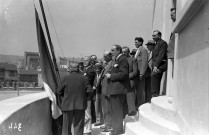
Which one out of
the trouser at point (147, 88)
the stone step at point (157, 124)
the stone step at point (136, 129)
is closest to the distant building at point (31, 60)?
the trouser at point (147, 88)

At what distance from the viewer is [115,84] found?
593cm

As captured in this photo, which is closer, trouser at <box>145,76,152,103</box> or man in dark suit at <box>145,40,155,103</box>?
man in dark suit at <box>145,40,155,103</box>

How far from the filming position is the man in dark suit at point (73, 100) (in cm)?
638

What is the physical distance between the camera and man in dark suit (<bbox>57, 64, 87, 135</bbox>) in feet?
20.9

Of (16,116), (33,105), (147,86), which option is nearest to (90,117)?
(147,86)

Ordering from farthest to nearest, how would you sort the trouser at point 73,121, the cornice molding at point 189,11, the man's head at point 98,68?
the man's head at point 98,68
the trouser at point 73,121
the cornice molding at point 189,11

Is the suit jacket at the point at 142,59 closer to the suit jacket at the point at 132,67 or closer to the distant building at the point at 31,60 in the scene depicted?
the suit jacket at the point at 132,67

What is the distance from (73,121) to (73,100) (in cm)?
52

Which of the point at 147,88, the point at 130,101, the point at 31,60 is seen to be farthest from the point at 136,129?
the point at 31,60

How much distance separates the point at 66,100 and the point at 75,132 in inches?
29.1

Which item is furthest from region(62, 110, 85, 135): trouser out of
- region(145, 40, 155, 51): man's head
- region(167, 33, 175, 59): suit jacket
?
region(145, 40, 155, 51): man's head

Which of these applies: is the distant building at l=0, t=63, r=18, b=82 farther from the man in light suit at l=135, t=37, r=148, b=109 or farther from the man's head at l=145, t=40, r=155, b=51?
the man in light suit at l=135, t=37, r=148, b=109

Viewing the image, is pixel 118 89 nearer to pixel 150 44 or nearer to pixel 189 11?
pixel 150 44

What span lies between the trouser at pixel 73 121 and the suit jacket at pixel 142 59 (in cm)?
176
